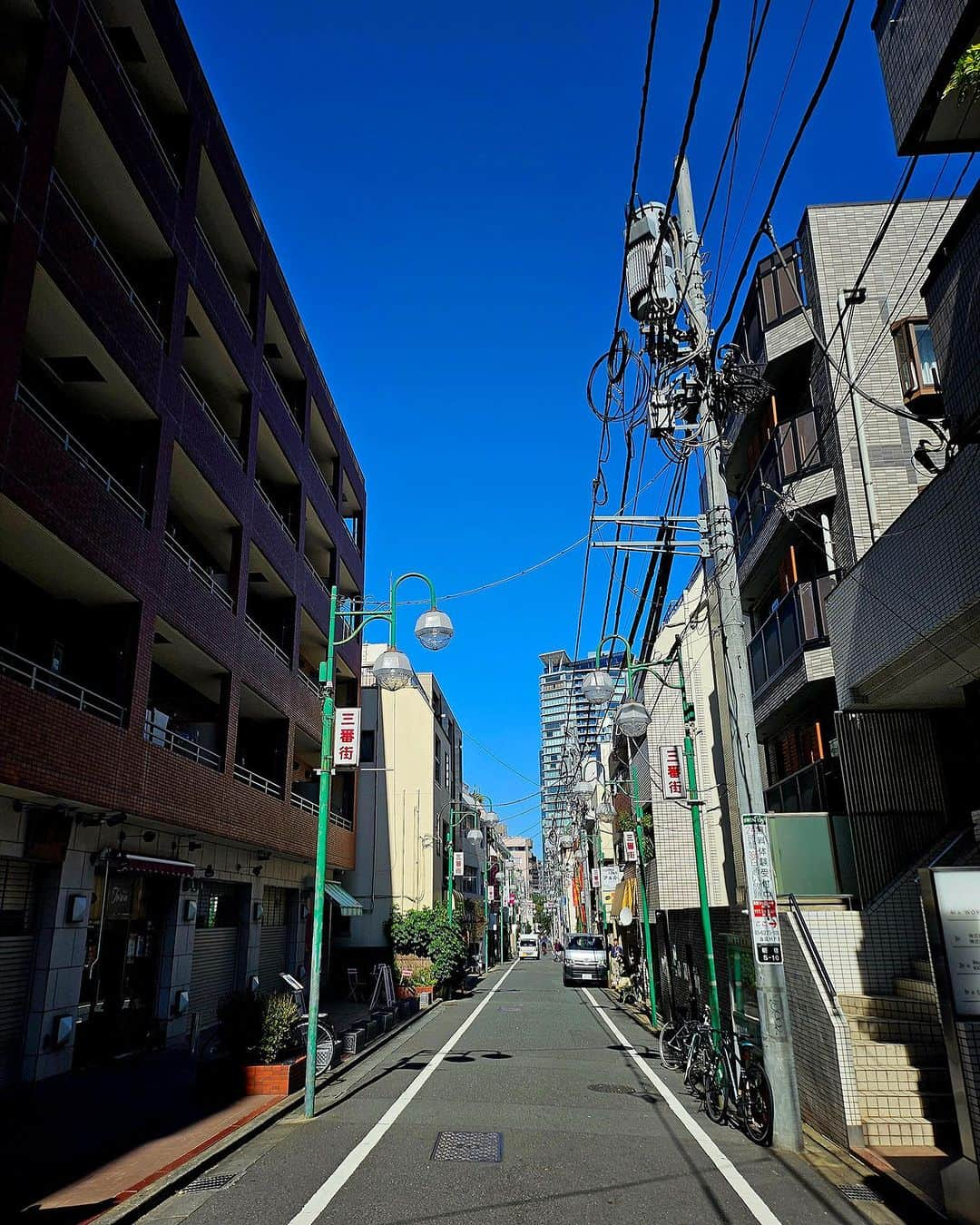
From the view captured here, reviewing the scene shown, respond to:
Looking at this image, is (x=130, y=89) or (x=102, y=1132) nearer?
A: (x=102, y=1132)

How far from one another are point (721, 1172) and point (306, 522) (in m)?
21.5

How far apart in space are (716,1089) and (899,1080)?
2265 millimetres

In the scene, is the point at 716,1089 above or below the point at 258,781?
below

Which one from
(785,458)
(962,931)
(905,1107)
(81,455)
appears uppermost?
(785,458)

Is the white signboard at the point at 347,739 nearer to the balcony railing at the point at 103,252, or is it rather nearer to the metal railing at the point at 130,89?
the balcony railing at the point at 103,252

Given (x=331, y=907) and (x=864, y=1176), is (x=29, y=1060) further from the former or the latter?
(x=331, y=907)

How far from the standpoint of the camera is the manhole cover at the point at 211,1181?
7.55 metres

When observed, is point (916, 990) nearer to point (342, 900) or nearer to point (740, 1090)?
point (740, 1090)

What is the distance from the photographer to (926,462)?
9.70 meters

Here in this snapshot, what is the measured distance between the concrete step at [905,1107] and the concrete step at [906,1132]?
36 millimetres

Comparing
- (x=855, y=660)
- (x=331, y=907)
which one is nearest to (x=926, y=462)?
(x=855, y=660)

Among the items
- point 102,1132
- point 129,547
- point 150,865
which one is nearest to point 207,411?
point 129,547

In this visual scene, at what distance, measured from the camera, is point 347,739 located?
51.2 ft

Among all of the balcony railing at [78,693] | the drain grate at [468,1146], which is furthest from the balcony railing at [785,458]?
the balcony railing at [78,693]
